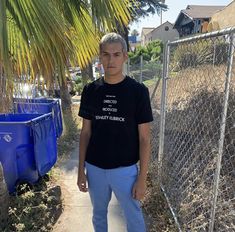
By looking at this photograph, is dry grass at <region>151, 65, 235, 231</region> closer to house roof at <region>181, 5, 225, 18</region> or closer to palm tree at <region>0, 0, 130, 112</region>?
palm tree at <region>0, 0, 130, 112</region>

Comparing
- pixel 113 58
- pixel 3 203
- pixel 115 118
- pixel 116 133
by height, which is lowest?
pixel 3 203

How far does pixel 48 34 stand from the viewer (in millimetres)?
2518

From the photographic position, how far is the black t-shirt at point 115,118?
2.54 metres

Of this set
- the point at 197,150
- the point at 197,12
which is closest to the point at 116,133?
the point at 197,150

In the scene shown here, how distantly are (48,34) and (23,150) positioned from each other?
201cm

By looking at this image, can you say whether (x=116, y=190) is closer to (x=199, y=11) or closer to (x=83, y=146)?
(x=83, y=146)

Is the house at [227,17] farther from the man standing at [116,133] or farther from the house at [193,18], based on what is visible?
the man standing at [116,133]

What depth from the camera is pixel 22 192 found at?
14.4 feet

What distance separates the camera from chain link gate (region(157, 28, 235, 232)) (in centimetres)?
336

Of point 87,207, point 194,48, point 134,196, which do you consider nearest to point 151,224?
point 87,207

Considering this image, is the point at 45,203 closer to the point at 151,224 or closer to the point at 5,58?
the point at 151,224

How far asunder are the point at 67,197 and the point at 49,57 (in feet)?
8.07

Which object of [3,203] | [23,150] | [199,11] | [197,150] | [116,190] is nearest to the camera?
[116,190]

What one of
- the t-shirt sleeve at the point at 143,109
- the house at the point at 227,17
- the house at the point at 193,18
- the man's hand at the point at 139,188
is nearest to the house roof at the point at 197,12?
the house at the point at 193,18
